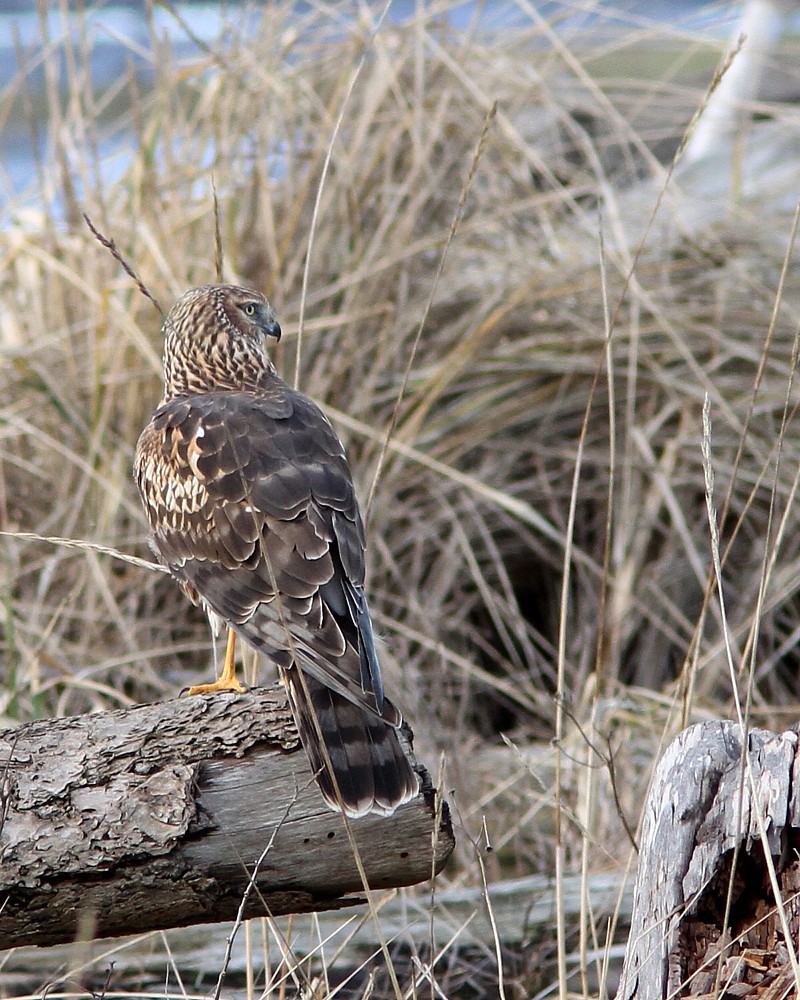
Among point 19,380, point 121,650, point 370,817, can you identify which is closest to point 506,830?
point 121,650

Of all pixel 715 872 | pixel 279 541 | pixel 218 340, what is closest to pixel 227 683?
pixel 279 541

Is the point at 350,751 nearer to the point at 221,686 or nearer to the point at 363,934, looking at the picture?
the point at 221,686

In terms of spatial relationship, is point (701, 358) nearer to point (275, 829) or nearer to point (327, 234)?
point (327, 234)

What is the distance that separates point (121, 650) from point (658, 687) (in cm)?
189

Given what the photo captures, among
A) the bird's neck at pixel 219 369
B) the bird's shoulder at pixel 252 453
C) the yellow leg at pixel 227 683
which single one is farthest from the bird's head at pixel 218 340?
the yellow leg at pixel 227 683

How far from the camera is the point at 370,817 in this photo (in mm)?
1998

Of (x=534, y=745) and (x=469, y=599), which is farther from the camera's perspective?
(x=469, y=599)

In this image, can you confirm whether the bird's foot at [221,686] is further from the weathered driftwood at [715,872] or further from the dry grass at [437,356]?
the dry grass at [437,356]

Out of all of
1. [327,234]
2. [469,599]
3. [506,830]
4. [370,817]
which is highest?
[327,234]

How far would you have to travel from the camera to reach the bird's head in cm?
316

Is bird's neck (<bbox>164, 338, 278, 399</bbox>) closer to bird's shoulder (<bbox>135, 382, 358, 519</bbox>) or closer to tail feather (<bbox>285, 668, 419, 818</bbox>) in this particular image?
bird's shoulder (<bbox>135, 382, 358, 519</bbox>)

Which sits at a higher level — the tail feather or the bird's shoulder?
the bird's shoulder

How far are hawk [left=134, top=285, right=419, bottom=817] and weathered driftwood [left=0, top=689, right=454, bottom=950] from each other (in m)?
0.07

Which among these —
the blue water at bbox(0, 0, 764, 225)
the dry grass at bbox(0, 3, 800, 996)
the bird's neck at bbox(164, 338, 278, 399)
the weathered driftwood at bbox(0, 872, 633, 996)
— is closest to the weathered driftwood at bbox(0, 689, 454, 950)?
the weathered driftwood at bbox(0, 872, 633, 996)
